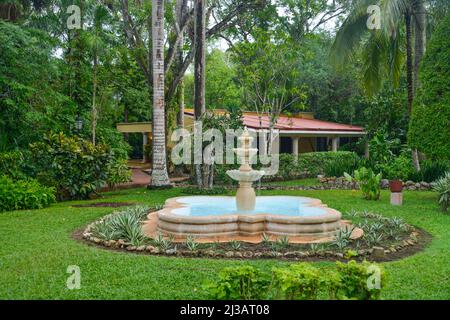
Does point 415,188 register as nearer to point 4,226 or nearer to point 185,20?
point 185,20

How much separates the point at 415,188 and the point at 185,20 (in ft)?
38.4

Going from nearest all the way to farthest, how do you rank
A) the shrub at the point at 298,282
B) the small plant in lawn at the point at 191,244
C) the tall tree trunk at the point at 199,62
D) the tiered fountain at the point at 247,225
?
the shrub at the point at 298,282
the small plant in lawn at the point at 191,244
the tiered fountain at the point at 247,225
the tall tree trunk at the point at 199,62

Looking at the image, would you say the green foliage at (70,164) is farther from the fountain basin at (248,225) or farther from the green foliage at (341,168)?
the green foliage at (341,168)

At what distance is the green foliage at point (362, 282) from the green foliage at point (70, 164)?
1134 cm

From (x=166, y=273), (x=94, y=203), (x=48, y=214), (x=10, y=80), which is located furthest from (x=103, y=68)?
(x=166, y=273)

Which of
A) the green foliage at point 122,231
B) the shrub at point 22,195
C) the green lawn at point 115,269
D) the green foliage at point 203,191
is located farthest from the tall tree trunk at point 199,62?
the green lawn at point 115,269

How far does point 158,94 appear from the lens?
16844 millimetres

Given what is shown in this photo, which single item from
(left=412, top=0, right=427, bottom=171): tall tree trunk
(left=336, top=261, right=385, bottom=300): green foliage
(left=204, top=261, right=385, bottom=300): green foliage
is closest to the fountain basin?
(left=204, top=261, right=385, bottom=300): green foliage

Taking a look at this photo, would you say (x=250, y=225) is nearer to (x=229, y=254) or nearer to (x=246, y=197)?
(x=246, y=197)

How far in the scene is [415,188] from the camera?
16766 millimetres

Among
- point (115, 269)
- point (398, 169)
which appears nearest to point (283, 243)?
point (115, 269)

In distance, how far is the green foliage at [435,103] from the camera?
13062 millimetres

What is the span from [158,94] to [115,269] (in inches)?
447
